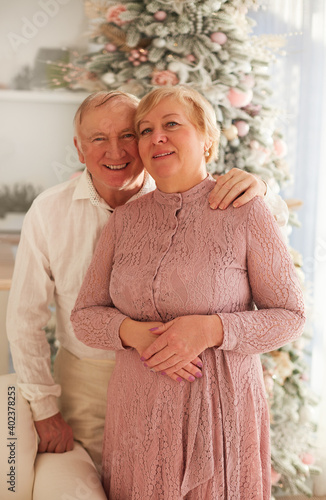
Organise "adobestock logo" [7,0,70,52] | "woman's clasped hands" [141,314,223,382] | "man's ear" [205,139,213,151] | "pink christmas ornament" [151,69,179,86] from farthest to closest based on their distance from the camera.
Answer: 1. "adobestock logo" [7,0,70,52]
2. "pink christmas ornament" [151,69,179,86]
3. "man's ear" [205,139,213,151]
4. "woman's clasped hands" [141,314,223,382]

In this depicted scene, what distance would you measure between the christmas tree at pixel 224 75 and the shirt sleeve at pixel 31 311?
89 cm

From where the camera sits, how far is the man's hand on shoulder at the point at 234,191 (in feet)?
4.70

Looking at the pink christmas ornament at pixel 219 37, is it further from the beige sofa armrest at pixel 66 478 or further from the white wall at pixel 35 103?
the beige sofa armrest at pixel 66 478

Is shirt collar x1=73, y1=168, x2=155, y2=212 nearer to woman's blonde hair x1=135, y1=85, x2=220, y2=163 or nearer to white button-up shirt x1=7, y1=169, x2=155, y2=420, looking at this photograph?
white button-up shirt x1=7, y1=169, x2=155, y2=420

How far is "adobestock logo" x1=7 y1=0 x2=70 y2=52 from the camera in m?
2.74

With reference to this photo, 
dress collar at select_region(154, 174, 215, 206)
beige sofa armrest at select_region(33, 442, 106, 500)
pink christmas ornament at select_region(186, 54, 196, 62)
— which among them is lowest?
beige sofa armrest at select_region(33, 442, 106, 500)

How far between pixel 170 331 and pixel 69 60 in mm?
2022

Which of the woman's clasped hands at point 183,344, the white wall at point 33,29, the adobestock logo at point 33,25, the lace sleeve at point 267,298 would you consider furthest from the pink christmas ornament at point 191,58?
the woman's clasped hands at point 183,344

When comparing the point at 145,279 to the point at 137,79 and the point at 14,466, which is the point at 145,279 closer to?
the point at 14,466

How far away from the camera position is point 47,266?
1.86m

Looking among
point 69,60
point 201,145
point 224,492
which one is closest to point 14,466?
point 224,492

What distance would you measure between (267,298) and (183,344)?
271 millimetres

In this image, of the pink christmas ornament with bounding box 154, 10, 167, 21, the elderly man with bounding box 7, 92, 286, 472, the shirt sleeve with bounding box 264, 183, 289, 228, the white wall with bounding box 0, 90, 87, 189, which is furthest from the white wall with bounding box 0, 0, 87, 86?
the shirt sleeve with bounding box 264, 183, 289, 228

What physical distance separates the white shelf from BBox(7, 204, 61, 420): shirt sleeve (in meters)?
1.21
